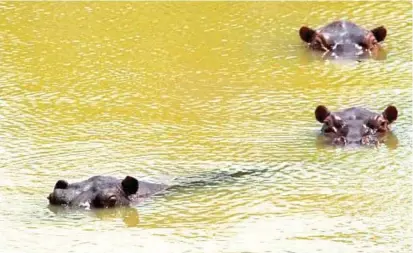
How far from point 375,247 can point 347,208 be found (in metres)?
0.75

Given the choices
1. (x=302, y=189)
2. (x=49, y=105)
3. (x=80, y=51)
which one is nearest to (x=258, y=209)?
(x=302, y=189)

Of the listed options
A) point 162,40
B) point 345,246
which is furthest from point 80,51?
point 345,246

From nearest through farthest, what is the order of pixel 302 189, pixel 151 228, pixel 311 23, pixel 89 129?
1. pixel 151 228
2. pixel 302 189
3. pixel 89 129
4. pixel 311 23

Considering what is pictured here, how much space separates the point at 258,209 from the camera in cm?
845

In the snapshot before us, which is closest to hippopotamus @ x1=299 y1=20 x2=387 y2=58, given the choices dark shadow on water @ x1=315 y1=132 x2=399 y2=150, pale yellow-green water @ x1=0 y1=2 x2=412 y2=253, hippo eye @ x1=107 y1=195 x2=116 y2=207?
pale yellow-green water @ x1=0 y1=2 x2=412 y2=253

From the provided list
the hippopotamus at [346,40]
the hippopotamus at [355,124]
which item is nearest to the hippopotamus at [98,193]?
the hippopotamus at [355,124]

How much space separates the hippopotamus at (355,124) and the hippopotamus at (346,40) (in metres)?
2.34

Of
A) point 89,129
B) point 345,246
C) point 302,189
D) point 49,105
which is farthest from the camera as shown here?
point 49,105

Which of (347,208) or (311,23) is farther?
(311,23)

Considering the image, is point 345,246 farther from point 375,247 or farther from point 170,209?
point 170,209

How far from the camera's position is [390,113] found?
10094 millimetres

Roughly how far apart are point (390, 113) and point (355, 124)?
0.87 feet

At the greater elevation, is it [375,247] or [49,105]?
[49,105]

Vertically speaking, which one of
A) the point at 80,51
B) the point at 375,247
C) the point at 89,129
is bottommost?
the point at 375,247
